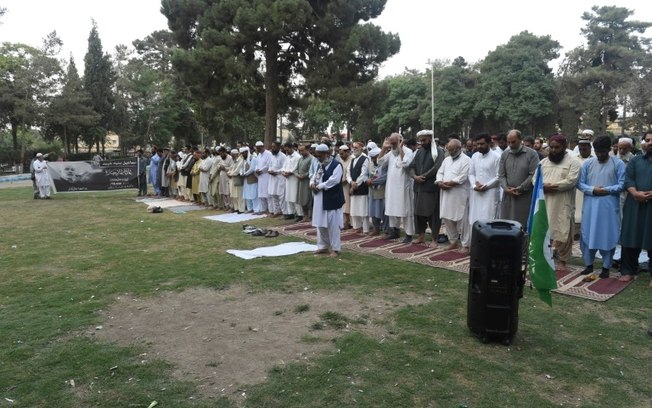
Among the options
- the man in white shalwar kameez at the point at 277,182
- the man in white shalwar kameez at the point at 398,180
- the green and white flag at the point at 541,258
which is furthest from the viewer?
the man in white shalwar kameez at the point at 277,182

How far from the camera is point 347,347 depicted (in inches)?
154

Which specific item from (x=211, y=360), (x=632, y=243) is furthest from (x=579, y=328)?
(x=211, y=360)

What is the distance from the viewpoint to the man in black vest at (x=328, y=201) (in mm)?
7180

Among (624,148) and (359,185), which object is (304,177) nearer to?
(359,185)

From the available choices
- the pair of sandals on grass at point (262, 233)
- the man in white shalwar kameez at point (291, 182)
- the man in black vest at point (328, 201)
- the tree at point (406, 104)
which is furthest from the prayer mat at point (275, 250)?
the tree at point (406, 104)

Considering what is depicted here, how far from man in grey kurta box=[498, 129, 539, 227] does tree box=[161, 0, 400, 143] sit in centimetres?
1160

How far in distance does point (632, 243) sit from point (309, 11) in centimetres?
1390

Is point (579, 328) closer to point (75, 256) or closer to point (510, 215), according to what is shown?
point (510, 215)

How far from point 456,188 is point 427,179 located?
0.51 meters

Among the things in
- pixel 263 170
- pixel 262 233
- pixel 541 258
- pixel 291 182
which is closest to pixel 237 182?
pixel 263 170

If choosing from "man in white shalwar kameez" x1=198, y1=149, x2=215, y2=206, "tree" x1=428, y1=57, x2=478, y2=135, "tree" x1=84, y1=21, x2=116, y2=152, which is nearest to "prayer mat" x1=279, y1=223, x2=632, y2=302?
"man in white shalwar kameez" x1=198, y1=149, x2=215, y2=206

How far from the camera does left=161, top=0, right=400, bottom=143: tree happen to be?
16.8m

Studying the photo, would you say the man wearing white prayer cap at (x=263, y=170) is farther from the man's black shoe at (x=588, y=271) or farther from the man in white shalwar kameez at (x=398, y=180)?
the man's black shoe at (x=588, y=271)

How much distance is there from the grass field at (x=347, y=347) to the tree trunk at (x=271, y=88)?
1276 centimetres
